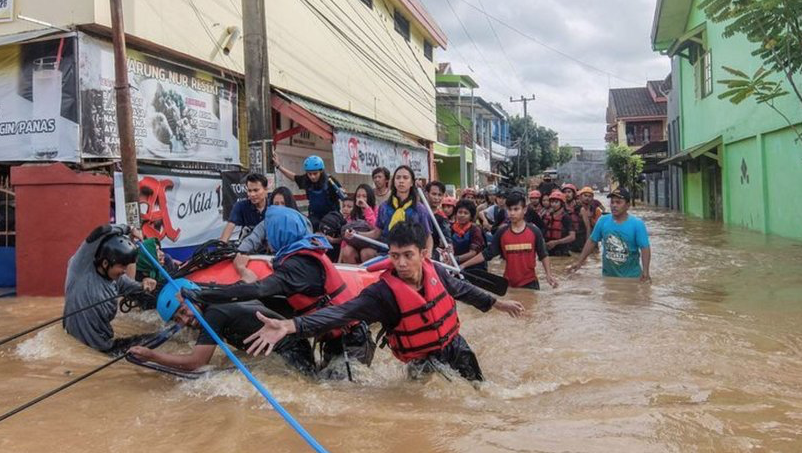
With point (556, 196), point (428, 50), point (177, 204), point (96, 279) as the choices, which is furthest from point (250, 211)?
point (428, 50)

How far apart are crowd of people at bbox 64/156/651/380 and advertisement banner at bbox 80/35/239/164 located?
2.50m

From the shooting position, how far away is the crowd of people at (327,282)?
3.84 meters

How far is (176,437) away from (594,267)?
892cm

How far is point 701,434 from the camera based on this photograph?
3.40 m

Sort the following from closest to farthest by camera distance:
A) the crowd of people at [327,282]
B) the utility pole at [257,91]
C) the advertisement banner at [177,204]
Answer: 1. the crowd of people at [327,282]
2. the utility pole at [257,91]
3. the advertisement banner at [177,204]

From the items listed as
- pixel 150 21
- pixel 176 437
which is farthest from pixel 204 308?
pixel 150 21

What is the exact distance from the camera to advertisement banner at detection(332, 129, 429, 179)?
36.8 feet

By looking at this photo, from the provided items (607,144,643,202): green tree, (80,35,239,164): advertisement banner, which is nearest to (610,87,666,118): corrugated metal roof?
(607,144,643,202): green tree

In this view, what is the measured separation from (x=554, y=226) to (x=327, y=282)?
7309 millimetres

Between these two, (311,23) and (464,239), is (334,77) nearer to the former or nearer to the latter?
(311,23)

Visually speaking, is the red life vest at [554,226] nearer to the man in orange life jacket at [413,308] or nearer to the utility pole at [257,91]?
the utility pole at [257,91]

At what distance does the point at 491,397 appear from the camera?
4.20 metres

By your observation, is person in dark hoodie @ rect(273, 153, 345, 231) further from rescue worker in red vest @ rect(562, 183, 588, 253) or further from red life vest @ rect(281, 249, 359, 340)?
rescue worker in red vest @ rect(562, 183, 588, 253)

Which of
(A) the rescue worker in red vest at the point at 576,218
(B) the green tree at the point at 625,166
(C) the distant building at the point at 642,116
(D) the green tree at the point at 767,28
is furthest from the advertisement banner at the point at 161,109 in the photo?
(C) the distant building at the point at 642,116
